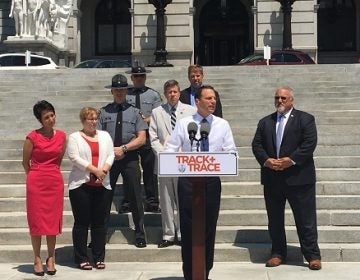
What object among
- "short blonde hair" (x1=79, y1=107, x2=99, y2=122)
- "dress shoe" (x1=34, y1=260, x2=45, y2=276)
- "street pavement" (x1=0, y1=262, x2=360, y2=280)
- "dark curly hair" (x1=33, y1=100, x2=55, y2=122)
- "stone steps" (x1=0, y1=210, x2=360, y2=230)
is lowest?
"street pavement" (x1=0, y1=262, x2=360, y2=280)

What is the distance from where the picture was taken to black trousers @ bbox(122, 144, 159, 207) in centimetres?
865

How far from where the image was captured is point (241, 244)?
8.30 metres

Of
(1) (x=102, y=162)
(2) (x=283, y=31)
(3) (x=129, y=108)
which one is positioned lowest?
(1) (x=102, y=162)

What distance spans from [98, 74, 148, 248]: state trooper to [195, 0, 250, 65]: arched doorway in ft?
100.0

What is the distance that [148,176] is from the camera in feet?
28.7

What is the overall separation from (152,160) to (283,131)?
6.32 ft

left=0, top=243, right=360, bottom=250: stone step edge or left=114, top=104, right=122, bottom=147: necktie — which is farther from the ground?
left=114, top=104, right=122, bottom=147: necktie

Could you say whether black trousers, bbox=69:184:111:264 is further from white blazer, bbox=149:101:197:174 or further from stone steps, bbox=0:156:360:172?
stone steps, bbox=0:156:360:172

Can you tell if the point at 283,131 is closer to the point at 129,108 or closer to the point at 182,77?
the point at 129,108

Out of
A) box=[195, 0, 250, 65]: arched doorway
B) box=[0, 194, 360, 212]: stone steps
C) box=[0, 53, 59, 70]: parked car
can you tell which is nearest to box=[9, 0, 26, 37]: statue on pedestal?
box=[0, 53, 59, 70]: parked car

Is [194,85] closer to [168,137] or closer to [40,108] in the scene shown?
[168,137]

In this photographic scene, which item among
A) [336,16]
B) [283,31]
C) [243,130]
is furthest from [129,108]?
[336,16]

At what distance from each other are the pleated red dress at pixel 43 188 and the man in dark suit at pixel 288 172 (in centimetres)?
235

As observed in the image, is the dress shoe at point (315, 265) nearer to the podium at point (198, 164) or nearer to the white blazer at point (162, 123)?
the podium at point (198, 164)
